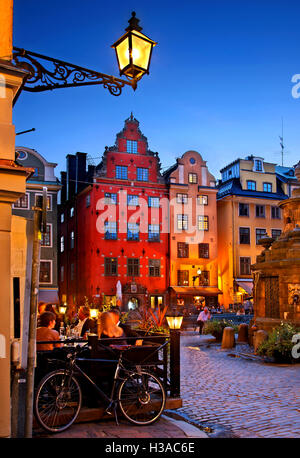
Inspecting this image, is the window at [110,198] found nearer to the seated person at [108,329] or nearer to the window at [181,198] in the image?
the window at [181,198]

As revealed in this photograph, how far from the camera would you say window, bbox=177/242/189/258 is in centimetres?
4322

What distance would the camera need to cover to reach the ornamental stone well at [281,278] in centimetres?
1681

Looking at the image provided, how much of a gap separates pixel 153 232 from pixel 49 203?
9.98 metres

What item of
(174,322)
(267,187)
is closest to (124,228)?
(267,187)

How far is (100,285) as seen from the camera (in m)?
A: 39.2

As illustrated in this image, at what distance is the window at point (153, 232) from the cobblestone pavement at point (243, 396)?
27.3m

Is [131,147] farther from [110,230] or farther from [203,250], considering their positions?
[203,250]

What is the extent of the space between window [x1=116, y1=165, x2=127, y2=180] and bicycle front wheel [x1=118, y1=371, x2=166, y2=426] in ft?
114

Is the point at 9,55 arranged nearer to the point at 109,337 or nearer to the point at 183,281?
the point at 109,337

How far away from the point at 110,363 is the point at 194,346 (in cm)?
1276

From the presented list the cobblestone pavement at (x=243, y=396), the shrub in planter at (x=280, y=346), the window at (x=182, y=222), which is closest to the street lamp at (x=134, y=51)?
the cobblestone pavement at (x=243, y=396)

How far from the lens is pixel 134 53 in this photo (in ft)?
19.7

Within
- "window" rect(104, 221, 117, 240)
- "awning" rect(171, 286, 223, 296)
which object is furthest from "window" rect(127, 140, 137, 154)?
"awning" rect(171, 286, 223, 296)

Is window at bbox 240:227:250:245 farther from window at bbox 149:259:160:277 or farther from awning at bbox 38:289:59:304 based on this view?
awning at bbox 38:289:59:304
